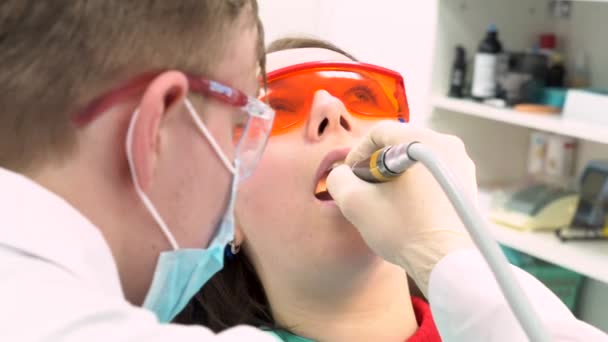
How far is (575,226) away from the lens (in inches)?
90.0

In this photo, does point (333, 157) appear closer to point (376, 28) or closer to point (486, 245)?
point (486, 245)

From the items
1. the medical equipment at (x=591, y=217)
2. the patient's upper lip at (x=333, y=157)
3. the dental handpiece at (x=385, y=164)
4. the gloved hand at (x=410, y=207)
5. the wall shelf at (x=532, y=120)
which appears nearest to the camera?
the dental handpiece at (x=385, y=164)

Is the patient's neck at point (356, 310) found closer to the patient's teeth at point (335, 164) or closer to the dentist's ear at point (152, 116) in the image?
the patient's teeth at point (335, 164)

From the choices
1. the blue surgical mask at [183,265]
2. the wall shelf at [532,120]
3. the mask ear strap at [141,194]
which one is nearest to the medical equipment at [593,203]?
the wall shelf at [532,120]

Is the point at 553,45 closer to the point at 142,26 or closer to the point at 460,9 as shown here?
the point at 460,9

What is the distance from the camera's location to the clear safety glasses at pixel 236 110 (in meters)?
0.75

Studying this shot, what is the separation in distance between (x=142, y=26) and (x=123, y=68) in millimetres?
47

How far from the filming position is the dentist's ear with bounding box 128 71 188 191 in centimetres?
75

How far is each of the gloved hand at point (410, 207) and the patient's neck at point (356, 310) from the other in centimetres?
21

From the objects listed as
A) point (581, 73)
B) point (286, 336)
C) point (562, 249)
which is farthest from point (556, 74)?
point (286, 336)

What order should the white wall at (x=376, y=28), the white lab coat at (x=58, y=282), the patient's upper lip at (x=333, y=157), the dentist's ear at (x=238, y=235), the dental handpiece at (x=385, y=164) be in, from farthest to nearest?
the white wall at (x=376, y=28) < the dentist's ear at (x=238, y=235) < the patient's upper lip at (x=333, y=157) < the dental handpiece at (x=385, y=164) < the white lab coat at (x=58, y=282)

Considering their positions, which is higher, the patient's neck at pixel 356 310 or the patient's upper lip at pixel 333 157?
the patient's upper lip at pixel 333 157

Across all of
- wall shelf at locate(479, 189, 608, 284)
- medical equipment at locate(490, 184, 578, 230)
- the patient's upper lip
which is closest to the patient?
the patient's upper lip

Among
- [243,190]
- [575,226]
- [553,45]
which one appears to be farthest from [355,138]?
[553,45]
